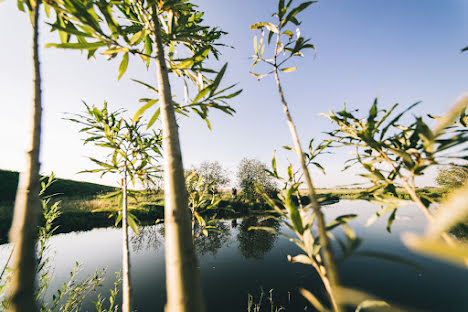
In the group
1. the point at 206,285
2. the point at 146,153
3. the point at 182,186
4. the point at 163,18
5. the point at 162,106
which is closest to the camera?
the point at 182,186

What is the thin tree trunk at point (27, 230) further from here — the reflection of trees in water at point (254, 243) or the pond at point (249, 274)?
the reflection of trees in water at point (254, 243)

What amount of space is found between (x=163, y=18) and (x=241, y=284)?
8.92 m

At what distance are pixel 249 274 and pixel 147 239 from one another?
7928mm

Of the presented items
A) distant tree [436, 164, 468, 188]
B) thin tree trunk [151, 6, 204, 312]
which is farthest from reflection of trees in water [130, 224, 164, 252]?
distant tree [436, 164, 468, 188]

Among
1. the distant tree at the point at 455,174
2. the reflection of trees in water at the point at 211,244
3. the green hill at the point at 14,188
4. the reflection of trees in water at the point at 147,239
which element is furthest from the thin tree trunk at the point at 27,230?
the green hill at the point at 14,188

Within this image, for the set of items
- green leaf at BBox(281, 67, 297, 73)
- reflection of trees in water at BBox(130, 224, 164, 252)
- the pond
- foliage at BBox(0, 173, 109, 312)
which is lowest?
the pond

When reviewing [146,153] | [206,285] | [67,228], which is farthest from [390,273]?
[67,228]

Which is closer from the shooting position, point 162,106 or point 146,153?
point 162,106

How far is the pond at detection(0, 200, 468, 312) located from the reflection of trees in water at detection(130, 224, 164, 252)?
6cm

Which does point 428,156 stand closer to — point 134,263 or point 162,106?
point 162,106

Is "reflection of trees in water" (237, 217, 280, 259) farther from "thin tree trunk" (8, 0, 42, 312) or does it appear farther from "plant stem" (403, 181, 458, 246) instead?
"thin tree trunk" (8, 0, 42, 312)

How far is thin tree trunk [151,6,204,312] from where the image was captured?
636 mm

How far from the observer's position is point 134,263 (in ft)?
29.3

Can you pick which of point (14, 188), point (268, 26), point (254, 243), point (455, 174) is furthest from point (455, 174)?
point (14, 188)
